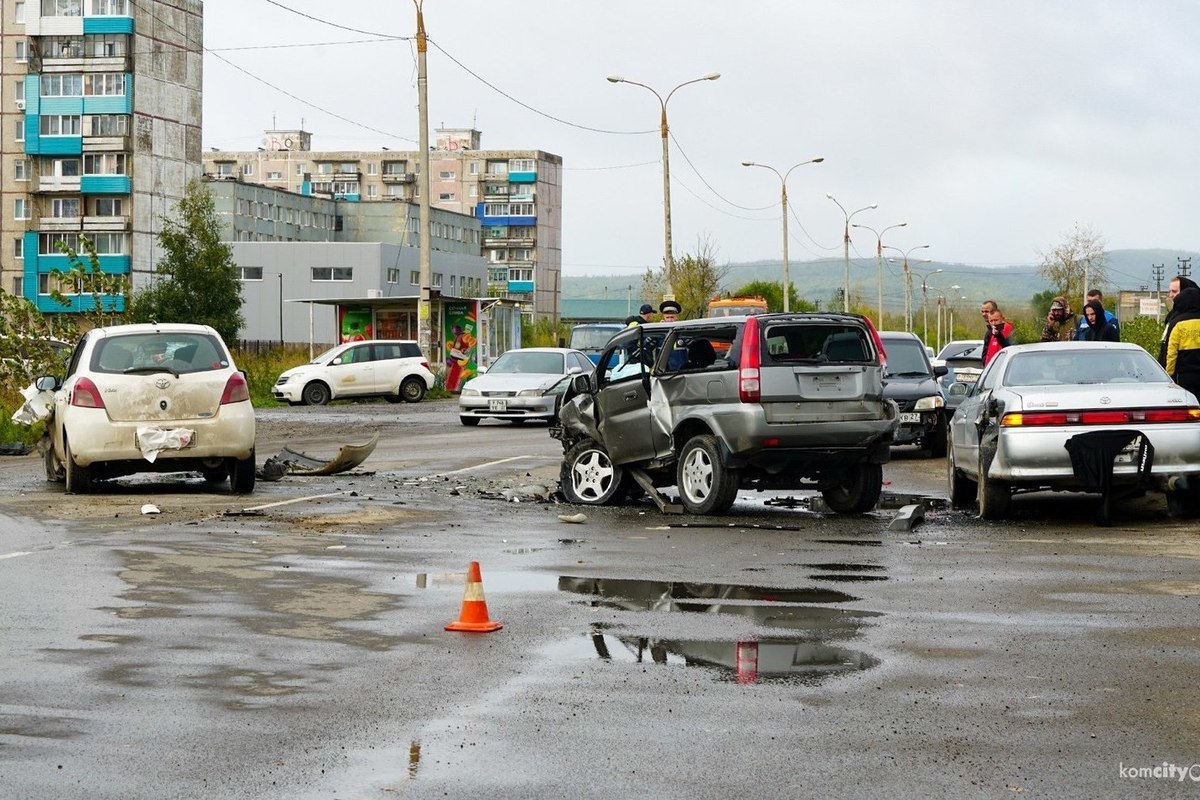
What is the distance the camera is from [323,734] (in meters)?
6.02

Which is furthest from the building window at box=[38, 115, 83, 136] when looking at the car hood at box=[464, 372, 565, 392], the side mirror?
the side mirror

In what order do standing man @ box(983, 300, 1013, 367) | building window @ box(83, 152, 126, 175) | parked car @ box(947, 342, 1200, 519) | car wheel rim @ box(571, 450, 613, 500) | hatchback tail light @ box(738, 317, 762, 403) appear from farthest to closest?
building window @ box(83, 152, 126, 175)
standing man @ box(983, 300, 1013, 367)
car wheel rim @ box(571, 450, 613, 500)
hatchback tail light @ box(738, 317, 762, 403)
parked car @ box(947, 342, 1200, 519)

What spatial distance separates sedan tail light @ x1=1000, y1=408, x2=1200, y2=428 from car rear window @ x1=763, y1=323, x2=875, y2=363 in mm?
1660

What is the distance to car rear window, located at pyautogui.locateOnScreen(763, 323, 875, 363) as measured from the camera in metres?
14.7

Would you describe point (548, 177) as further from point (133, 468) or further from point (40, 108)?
point (133, 468)

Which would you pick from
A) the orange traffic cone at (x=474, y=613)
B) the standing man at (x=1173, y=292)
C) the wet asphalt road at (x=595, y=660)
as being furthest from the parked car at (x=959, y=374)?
the orange traffic cone at (x=474, y=613)

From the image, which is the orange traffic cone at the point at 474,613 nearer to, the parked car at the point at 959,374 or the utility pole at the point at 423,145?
the parked car at the point at 959,374

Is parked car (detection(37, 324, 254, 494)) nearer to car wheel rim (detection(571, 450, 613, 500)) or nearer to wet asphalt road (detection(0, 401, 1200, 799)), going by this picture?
wet asphalt road (detection(0, 401, 1200, 799))

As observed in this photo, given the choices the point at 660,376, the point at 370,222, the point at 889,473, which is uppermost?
the point at 370,222

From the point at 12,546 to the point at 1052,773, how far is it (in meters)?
8.67

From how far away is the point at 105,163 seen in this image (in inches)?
3898

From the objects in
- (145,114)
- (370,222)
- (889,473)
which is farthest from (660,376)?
(370,222)

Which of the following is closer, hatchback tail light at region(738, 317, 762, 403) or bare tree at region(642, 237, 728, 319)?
hatchback tail light at region(738, 317, 762, 403)

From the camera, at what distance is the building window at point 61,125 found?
325 ft
